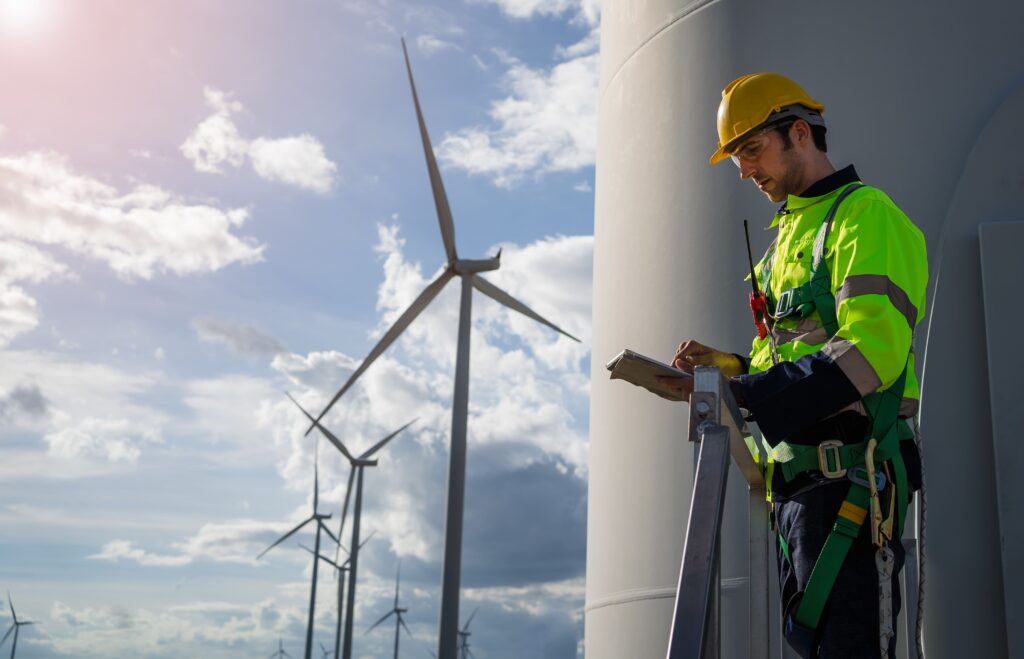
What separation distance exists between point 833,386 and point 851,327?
20cm

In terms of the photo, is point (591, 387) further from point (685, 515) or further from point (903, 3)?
point (903, 3)

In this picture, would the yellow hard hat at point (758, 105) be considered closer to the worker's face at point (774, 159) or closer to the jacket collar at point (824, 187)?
the worker's face at point (774, 159)

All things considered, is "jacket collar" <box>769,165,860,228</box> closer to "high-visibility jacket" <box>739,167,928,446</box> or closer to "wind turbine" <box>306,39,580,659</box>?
"high-visibility jacket" <box>739,167,928,446</box>

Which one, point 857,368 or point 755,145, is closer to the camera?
point 857,368

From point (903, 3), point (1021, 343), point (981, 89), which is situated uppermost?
point (903, 3)

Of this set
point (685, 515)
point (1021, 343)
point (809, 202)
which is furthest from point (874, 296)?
point (685, 515)

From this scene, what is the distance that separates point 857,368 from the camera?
10.2 ft

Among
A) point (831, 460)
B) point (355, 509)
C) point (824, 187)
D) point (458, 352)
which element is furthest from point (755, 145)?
point (355, 509)

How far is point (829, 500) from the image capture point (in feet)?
10.7

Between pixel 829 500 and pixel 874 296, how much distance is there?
655 mm

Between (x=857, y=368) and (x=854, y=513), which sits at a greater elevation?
(x=857, y=368)

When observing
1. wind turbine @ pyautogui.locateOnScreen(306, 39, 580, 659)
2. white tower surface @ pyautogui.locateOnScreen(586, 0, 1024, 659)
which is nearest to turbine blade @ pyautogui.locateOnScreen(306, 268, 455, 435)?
wind turbine @ pyautogui.locateOnScreen(306, 39, 580, 659)

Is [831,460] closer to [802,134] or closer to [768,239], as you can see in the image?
[802,134]

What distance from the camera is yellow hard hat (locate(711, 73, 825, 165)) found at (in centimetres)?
371
